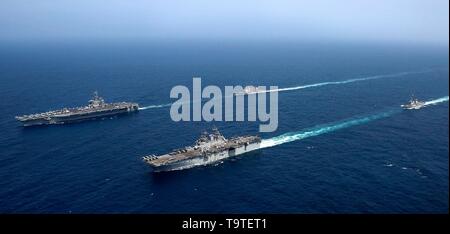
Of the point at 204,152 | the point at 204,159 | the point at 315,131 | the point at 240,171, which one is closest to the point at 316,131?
the point at 315,131

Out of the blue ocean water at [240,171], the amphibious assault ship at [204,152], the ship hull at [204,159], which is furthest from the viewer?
the amphibious assault ship at [204,152]

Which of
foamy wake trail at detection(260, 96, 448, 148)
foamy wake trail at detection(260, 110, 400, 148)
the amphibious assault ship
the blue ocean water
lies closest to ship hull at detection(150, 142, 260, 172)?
the amphibious assault ship

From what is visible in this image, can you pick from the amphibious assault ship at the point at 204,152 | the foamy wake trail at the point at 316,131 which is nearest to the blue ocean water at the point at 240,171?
the foamy wake trail at the point at 316,131

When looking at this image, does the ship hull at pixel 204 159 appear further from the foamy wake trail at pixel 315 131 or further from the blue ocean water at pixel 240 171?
the foamy wake trail at pixel 315 131

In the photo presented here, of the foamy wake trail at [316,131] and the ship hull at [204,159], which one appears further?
the foamy wake trail at [316,131]

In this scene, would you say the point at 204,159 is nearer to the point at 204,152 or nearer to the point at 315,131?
the point at 204,152
